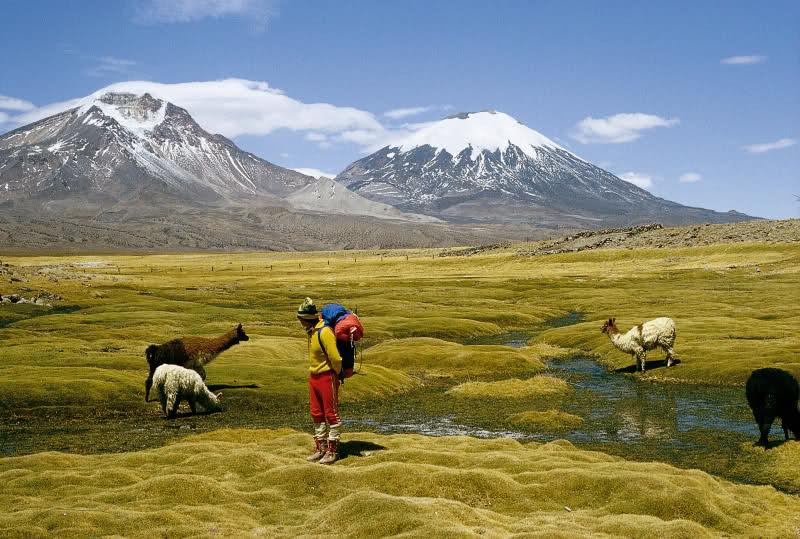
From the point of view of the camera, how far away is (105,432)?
102 ft

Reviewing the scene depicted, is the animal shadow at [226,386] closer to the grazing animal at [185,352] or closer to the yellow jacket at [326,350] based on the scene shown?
the grazing animal at [185,352]

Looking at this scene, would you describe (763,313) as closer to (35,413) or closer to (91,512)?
(35,413)

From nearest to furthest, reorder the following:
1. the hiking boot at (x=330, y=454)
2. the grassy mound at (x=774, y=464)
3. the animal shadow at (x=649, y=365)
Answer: the hiking boot at (x=330, y=454), the grassy mound at (x=774, y=464), the animal shadow at (x=649, y=365)

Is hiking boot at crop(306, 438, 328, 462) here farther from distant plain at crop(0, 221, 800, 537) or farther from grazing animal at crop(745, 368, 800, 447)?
grazing animal at crop(745, 368, 800, 447)

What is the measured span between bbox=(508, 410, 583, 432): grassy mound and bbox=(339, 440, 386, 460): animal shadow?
1019 centimetres

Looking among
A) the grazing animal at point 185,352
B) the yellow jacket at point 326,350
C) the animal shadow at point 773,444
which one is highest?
the yellow jacket at point 326,350

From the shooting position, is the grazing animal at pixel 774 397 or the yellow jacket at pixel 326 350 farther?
the grazing animal at pixel 774 397

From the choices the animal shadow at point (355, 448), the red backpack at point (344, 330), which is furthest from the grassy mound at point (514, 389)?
the red backpack at point (344, 330)

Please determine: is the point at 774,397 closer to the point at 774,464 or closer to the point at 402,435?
the point at 774,464

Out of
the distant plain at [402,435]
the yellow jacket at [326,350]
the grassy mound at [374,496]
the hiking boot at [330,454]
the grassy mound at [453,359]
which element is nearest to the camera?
the grassy mound at [374,496]

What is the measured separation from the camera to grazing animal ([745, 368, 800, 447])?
A: 2497 cm

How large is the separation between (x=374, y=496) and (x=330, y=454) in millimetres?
4819

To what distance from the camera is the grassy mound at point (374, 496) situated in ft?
51.2

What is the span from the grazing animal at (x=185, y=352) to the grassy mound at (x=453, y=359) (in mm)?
15524
